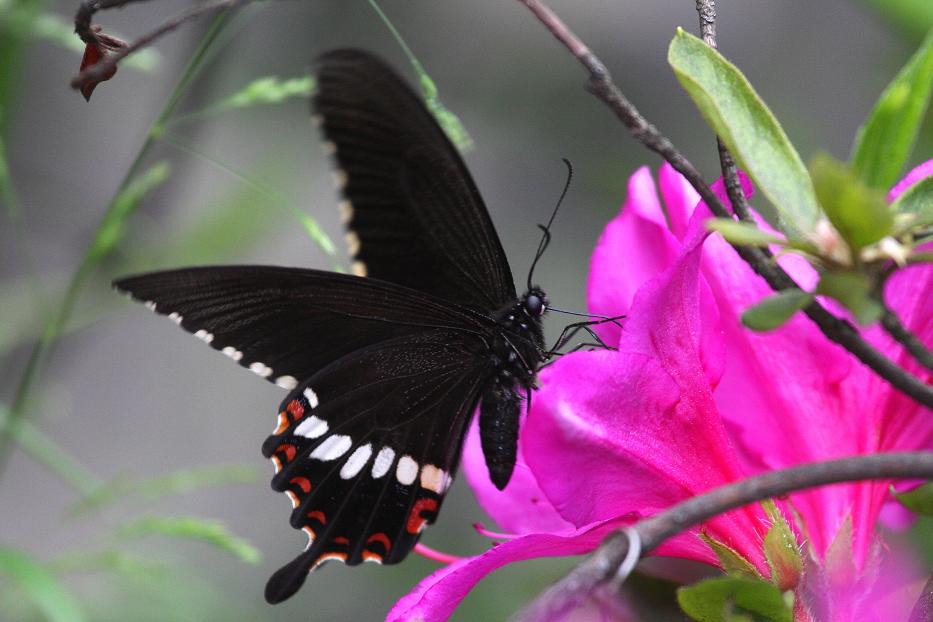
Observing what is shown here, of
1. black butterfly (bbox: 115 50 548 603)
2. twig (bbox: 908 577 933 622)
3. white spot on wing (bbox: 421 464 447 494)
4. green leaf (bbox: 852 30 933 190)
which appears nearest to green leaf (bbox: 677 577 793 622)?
twig (bbox: 908 577 933 622)

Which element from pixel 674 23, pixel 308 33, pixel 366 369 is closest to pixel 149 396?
pixel 308 33

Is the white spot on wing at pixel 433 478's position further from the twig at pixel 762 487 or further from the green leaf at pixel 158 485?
the twig at pixel 762 487

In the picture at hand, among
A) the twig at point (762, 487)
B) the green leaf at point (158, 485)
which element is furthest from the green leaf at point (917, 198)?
the green leaf at point (158, 485)

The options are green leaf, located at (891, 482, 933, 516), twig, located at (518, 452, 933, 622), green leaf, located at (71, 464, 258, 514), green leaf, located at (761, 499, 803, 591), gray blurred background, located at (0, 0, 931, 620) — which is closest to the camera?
twig, located at (518, 452, 933, 622)

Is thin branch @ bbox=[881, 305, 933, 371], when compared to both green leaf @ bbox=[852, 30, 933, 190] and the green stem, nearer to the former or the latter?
green leaf @ bbox=[852, 30, 933, 190]

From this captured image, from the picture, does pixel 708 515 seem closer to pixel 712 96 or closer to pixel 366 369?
pixel 712 96

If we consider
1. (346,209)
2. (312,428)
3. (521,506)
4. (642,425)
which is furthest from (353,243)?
(642,425)
